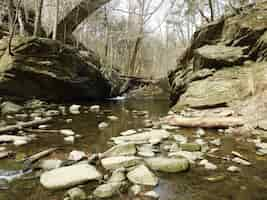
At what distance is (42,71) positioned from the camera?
29.0 ft

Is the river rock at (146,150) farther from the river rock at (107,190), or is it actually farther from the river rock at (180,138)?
the river rock at (107,190)

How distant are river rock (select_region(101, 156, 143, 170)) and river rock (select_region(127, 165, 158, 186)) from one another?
213 millimetres

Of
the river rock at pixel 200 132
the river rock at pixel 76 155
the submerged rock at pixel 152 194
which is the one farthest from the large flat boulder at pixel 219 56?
the submerged rock at pixel 152 194

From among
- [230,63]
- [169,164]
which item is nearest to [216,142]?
[169,164]

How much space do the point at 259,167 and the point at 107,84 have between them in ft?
32.6

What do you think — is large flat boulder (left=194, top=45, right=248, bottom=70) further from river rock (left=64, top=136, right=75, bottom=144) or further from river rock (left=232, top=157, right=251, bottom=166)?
river rock (left=64, top=136, right=75, bottom=144)

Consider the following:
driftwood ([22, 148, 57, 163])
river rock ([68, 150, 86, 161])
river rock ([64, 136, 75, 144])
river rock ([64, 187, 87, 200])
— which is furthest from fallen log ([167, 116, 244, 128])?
river rock ([64, 187, 87, 200])

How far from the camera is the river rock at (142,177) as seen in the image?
8.39 feet

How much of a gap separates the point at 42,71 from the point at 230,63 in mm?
6118

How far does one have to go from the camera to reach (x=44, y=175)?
2.65 m

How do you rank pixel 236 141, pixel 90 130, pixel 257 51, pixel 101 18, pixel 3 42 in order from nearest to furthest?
pixel 236 141 → pixel 90 130 → pixel 257 51 → pixel 3 42 → pixel 101 18

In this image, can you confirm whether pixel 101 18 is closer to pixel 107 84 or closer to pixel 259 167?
pixel 107 84

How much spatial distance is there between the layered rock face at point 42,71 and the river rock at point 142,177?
6.91m

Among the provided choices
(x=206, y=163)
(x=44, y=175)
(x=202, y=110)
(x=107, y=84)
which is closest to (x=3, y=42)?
(x=107, y=84)
